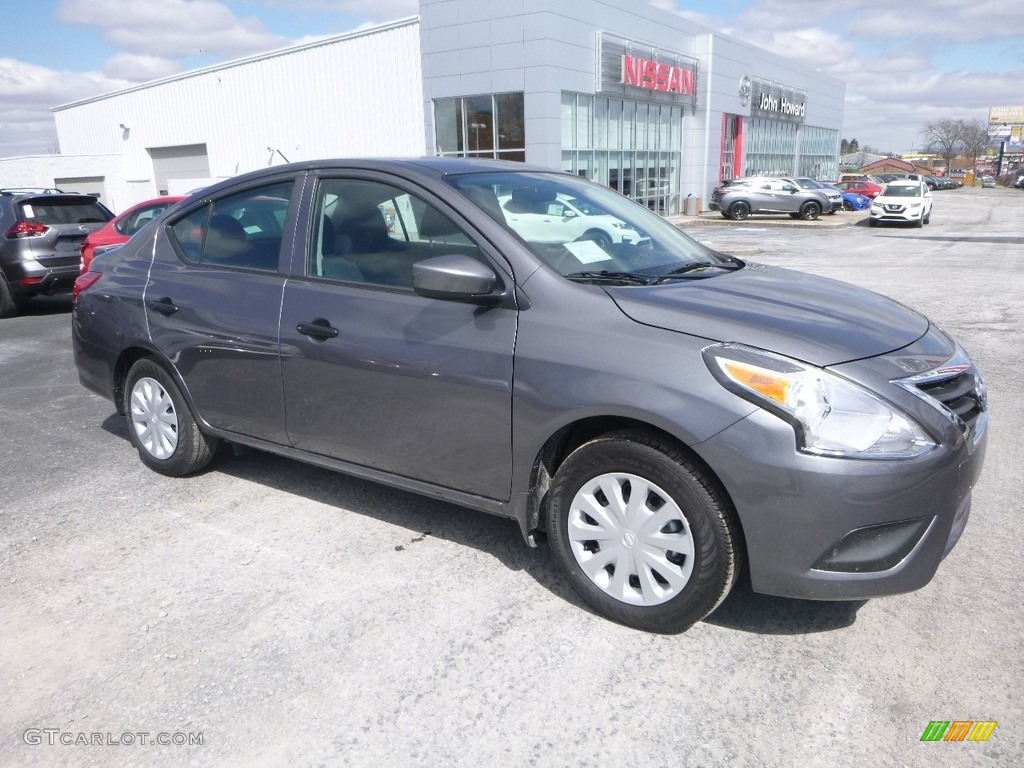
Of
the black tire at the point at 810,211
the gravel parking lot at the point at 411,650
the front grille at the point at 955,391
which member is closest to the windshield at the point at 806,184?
the black tire at the point at 810,211

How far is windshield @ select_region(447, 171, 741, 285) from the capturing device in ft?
10.8

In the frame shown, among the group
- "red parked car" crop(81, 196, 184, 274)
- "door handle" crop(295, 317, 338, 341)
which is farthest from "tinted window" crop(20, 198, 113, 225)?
"door handle" crop(295, 317, 338, 341)

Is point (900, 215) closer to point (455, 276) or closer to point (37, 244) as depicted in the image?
point (37, 244)

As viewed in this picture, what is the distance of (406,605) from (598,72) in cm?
2674

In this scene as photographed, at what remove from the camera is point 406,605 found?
3182mm

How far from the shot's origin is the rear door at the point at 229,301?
3.83m

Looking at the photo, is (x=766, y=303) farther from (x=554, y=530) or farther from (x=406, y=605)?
(x=406, y=605)

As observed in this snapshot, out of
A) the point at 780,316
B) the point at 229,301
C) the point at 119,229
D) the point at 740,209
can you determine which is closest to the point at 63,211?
the point at 119,229

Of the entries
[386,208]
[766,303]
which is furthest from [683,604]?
[386,208]

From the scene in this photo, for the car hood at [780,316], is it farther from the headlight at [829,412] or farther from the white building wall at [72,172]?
the white building wall at [72,172]

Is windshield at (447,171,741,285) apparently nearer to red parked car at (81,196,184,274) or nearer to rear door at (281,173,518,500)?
rear door at (281,173,518,500)

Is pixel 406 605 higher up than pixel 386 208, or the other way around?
pixel 386 208

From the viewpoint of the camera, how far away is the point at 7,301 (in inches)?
422

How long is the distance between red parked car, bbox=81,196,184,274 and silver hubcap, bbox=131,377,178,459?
6490 mm
